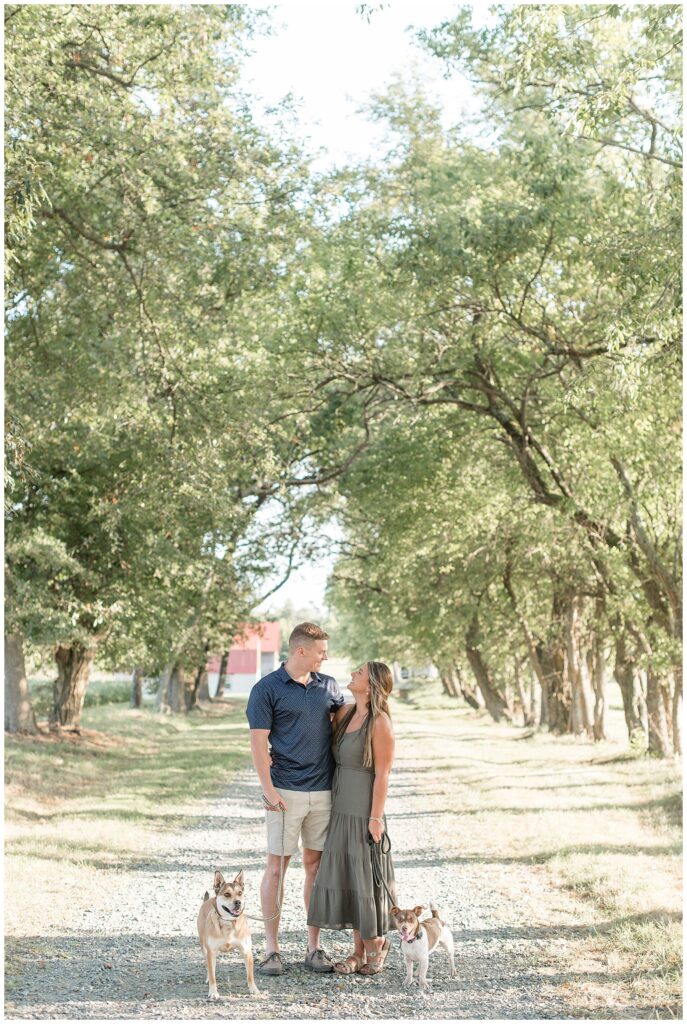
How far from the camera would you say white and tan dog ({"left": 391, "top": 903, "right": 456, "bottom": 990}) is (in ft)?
23.9

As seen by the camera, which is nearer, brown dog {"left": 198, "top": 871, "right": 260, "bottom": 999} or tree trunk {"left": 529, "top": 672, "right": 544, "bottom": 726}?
brown dog {"left": 198, "top": 871, "right": 260, "bottom": 999}

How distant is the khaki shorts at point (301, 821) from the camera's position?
7723 mm

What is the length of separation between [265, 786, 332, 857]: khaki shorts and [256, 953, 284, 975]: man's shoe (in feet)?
2.23

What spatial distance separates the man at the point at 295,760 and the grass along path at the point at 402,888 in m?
0.44

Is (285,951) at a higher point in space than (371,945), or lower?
lower

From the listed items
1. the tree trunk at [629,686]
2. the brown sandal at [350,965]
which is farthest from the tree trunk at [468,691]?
the brown sandal at [350,965]

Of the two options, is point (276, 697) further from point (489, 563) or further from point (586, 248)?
point (489, 563)

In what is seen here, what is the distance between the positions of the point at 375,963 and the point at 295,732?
1679 mm

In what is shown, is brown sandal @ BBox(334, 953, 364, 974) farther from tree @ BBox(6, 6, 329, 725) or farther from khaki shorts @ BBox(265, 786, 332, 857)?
tree @ BBox(6, 6, 329, 725)

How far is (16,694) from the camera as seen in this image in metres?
27.7

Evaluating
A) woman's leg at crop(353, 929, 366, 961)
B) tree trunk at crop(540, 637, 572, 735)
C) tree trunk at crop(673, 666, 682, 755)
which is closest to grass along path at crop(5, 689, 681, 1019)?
woman's leg at crop(353, 929, 366, 961)

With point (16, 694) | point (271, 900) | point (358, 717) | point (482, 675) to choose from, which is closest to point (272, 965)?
point (271, 900)

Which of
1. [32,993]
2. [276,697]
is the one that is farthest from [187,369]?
[32,993]

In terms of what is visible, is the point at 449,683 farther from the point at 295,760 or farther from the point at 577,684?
the point at 295,760
